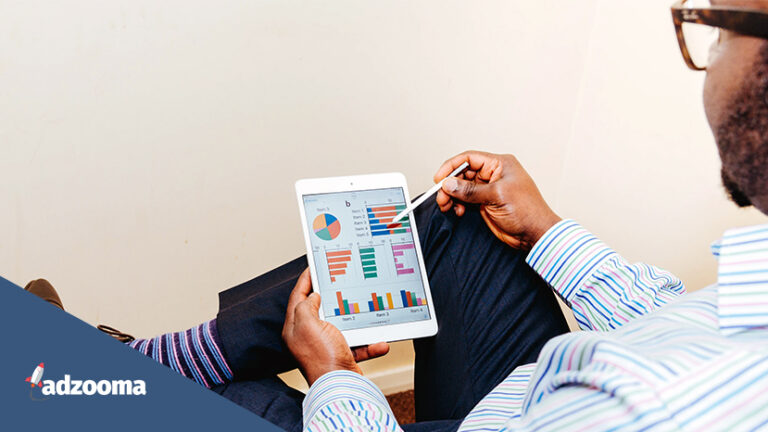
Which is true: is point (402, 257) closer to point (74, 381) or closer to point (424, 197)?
point (424, 197)

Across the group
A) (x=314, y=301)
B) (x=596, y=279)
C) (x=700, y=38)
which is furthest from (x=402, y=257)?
(x=700, y=38)

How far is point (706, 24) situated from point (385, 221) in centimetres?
50

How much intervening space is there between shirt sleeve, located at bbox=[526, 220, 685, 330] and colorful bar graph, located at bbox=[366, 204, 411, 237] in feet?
0.60

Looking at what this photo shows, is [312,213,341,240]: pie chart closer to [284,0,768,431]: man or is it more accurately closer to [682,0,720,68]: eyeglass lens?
[284,0,768,431]: man

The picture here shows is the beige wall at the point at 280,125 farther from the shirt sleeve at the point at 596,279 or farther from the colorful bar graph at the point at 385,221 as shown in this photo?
the shirt sleeve at the point at 596,279

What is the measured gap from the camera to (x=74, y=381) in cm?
A: 52

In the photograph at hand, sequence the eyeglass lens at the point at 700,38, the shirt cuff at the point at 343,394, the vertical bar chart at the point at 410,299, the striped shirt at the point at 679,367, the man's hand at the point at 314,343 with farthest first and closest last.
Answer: the vertical bar chart at the point at 410,299 → the man's hand at the point at 314,343 → the shirt cuff at the point at 343,394 → the eyeglass lens at the point at 700,38 → the striped shirt at the point at 679,367

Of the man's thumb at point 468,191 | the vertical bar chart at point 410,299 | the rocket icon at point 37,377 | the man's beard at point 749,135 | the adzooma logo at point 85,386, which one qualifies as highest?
the man's beard at point 749,135

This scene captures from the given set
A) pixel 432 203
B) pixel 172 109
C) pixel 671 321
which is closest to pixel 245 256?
pixel 172 109

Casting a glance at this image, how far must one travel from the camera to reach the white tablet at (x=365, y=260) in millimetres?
875

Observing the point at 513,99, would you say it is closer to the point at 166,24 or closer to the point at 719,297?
the point at 166,24

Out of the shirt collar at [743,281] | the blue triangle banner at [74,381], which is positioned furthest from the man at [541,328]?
the blue triangle banner at [74,381]

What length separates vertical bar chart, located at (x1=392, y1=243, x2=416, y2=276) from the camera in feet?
2.97

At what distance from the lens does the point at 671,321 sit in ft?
1.63
